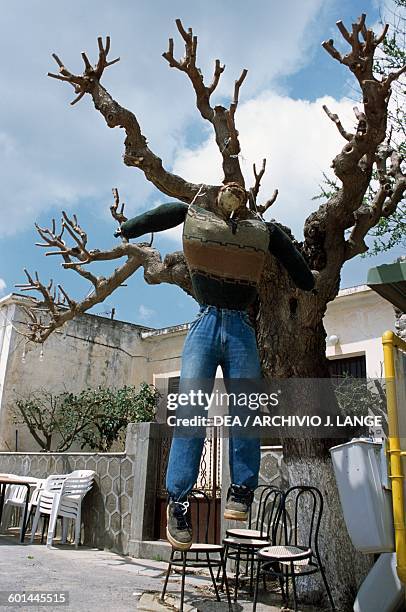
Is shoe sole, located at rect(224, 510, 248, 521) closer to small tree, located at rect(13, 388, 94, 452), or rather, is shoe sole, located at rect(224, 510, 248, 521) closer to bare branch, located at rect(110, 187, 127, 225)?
bare branch, located at rect(110, 187, 127, 225)

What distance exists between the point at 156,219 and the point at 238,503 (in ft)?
5.48

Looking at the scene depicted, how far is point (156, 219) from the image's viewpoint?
3441 millimetres

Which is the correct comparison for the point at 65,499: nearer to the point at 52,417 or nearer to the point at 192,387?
the point at 192,387

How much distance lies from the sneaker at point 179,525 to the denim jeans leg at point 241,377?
295mm

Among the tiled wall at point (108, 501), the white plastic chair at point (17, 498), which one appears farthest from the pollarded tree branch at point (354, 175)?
the white plastic chair at point (17, 498)

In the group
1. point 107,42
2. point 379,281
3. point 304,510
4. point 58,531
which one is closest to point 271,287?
point 379,281

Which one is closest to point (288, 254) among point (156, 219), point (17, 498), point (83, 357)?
point (156, 219)

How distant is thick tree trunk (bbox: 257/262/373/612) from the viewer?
164 inches

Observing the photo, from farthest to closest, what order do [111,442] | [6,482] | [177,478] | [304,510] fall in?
[111,442], [6,482], [304,510], [177,478]

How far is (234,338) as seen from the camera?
3129mm

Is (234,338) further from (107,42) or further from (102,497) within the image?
(102,497)

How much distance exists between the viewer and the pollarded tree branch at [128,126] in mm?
5023

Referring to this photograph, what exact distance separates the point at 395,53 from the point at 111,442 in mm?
8840

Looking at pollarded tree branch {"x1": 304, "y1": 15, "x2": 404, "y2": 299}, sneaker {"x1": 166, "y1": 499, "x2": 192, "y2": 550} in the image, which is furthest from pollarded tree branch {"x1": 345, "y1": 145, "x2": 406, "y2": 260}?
sneaker {"x1": 166, "y1": 499, "x2": 192, "y2": 550}
